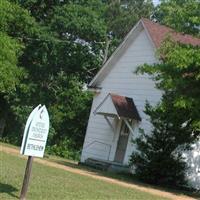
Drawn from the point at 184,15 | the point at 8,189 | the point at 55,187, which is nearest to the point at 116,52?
the point at 184,15

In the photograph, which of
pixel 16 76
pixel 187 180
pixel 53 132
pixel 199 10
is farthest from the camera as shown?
pixel 53 132

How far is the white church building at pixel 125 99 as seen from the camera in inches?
1105

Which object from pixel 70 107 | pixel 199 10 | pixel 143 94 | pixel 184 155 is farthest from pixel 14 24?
pixel 199 10

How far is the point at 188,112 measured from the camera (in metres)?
20.6

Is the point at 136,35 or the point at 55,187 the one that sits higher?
the point at 136,35

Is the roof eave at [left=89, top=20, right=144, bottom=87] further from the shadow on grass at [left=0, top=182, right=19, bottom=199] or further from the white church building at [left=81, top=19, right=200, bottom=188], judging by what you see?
the shadow on grass at [left=0, top=182, right=19, bottom=199]

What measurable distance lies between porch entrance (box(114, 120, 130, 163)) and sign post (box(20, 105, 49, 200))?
56.4 feet

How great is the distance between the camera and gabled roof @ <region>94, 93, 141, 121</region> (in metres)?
28.2

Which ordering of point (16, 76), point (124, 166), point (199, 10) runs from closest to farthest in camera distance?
point (199, 10) < point (124, 166) < point (16, 76)

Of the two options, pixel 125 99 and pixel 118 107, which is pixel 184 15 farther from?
pixel 125 99

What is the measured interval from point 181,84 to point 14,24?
21.0 m

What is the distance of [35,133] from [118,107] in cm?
1638

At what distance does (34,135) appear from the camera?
1198cm

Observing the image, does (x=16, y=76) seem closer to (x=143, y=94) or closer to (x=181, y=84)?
(x=143, y=94)
